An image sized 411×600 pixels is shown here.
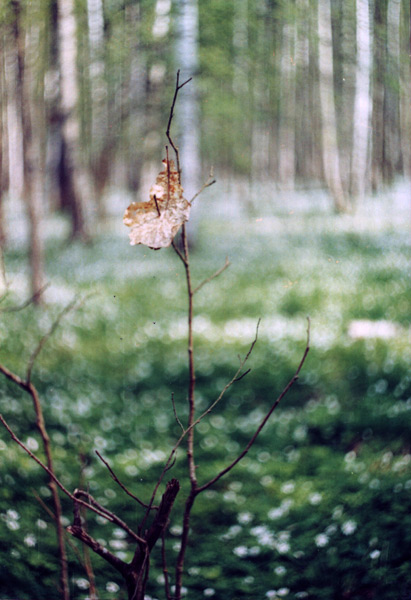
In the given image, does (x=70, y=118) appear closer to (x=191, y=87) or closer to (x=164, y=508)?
(x=191, y=87)

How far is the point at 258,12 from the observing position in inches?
161

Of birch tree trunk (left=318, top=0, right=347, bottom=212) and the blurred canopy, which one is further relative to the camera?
birch tree trunk (left=318, top=0, right=347, bottom=212)

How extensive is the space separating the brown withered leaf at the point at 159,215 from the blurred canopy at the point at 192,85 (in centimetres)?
92

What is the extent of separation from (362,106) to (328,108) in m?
2.81

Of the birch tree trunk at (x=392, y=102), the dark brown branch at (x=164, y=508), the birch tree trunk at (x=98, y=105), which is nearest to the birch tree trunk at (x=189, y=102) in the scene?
the birch tree trunk at (x=98, y=105)

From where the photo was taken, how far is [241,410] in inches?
165

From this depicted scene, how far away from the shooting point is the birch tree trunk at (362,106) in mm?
2977

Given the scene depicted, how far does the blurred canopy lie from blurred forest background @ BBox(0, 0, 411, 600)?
0.03 m

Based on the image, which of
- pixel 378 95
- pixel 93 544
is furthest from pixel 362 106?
pixel 93 544

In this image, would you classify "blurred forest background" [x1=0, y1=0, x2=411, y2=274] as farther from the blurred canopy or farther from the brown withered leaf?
the brown withered leaf

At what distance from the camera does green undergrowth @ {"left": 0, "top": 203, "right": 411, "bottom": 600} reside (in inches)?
86.7

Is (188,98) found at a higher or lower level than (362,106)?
higher

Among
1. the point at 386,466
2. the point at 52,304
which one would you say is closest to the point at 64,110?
the point at 52,304

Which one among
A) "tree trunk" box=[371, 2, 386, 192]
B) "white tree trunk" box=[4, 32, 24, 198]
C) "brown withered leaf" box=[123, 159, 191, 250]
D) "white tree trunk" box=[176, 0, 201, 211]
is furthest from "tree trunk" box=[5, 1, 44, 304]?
"brown withered leaf" box=[123, 159, 191, 250]
